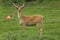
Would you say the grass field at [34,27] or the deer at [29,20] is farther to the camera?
the deer at [29,20]

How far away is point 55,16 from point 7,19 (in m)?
3.15

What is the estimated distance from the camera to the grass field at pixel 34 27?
10.6 metres

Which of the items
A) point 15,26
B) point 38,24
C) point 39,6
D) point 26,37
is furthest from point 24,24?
point 39,6

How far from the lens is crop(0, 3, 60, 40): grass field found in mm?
10617

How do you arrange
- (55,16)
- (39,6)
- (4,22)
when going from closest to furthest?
1. (4,22)
2. (55,16)
3. (39,6)

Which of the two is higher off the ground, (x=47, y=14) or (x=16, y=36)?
(x=16, y=36)

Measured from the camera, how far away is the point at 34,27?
15.1 m

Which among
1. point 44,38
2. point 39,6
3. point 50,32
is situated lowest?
point 39,6

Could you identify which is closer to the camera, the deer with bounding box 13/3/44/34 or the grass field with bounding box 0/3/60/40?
the grass field with bounding box 0/3/60/40

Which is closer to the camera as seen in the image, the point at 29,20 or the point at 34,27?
the point at 29,20

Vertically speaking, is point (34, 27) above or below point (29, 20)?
below

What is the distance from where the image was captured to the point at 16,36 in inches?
412

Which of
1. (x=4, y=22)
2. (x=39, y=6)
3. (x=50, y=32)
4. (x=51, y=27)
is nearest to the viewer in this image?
(x=50, y=32)

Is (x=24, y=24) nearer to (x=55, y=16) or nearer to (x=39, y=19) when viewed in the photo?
(x=39, y=19)
